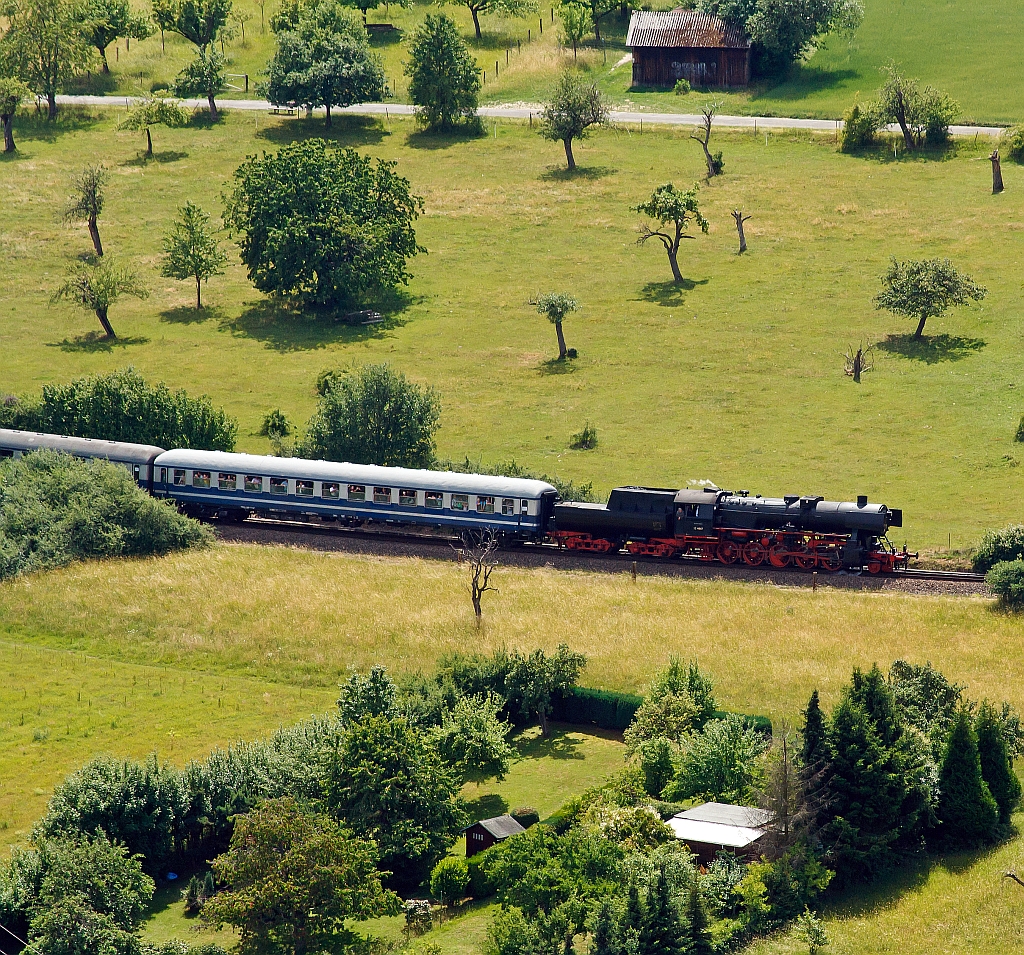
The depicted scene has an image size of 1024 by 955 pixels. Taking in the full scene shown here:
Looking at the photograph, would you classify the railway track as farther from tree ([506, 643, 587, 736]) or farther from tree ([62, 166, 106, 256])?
tree ([62, 166, 106, 256])

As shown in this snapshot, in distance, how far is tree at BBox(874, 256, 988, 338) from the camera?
94188mm

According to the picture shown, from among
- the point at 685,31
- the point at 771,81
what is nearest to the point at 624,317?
the point at 771,81

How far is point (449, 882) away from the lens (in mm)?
45594

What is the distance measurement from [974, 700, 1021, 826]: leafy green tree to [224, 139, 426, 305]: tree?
65976 mm

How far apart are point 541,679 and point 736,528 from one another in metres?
14.2

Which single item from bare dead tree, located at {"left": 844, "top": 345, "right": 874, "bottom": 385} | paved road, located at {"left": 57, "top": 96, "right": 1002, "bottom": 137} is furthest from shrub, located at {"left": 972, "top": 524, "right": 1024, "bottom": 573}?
paved road, located at {"left": 57, "top": 96, "right": 1002, "bottom": 137}

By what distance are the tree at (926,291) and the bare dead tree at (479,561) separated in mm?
37025

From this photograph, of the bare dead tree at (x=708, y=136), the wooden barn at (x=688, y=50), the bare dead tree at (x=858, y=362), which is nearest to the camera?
the bare dead tree at (x=858, y=362)

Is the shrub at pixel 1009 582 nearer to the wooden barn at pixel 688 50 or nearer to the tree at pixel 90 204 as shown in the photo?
the tree at pixel 90 204

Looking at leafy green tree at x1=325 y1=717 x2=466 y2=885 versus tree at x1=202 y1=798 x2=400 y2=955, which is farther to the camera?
leafy green tree at x1=325 y1=717 x2=466 y2=885

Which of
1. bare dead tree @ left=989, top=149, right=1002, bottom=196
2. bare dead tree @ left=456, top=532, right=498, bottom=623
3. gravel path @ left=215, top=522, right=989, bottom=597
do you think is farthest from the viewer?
bare dead tree @ left=989, top=149, right=1002, bottom=196

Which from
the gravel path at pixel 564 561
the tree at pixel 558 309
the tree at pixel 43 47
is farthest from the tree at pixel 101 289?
the tree at pixel 43 47

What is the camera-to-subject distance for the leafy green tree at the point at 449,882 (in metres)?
45.6

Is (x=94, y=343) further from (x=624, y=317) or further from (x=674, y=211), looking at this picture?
(x=674, y=211)
